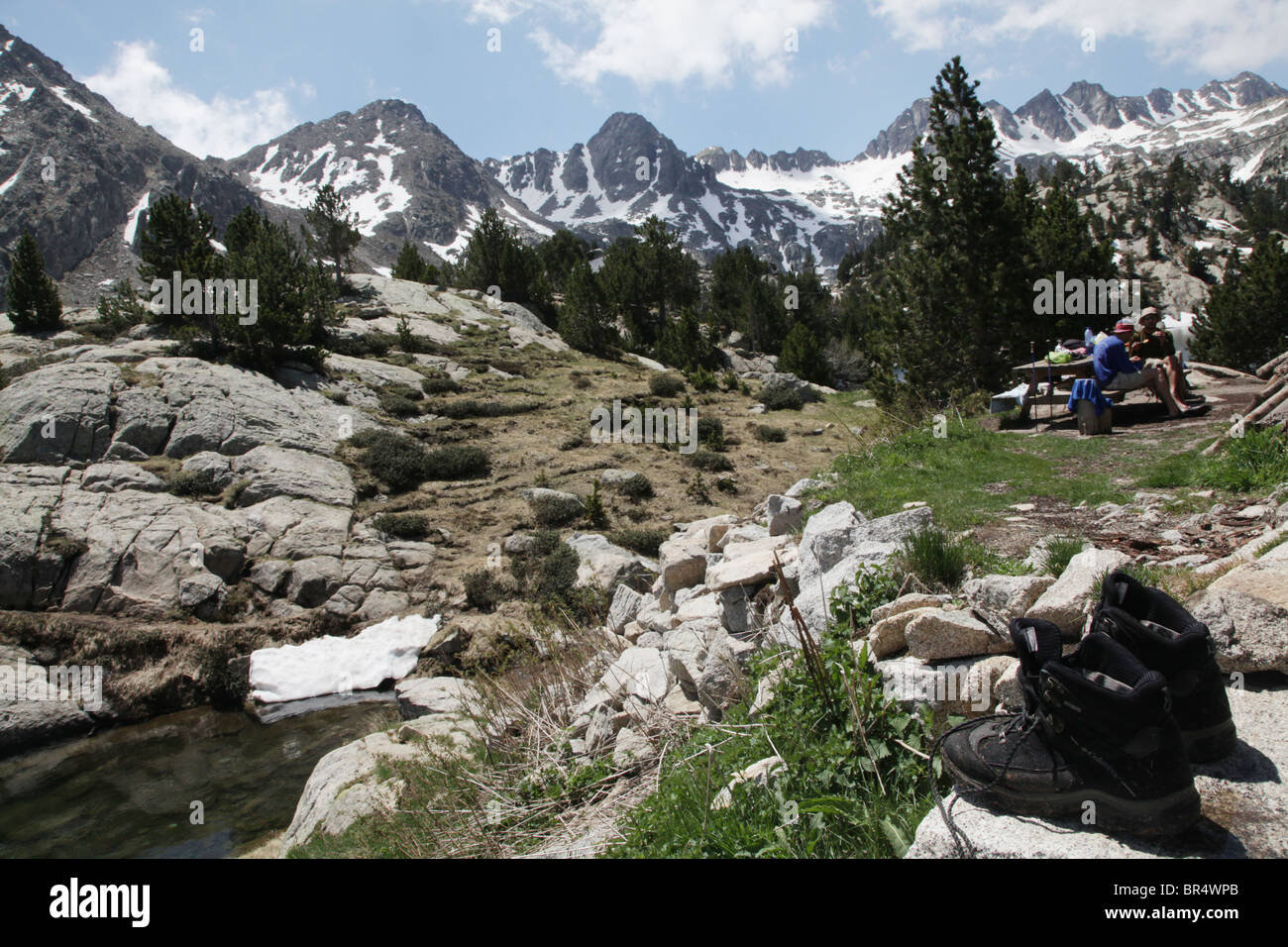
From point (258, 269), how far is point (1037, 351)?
90.8 ft

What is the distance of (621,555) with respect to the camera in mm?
14219

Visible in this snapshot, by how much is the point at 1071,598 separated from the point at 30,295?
117 ft

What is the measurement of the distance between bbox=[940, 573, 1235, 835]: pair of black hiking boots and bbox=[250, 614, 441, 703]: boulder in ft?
37.7

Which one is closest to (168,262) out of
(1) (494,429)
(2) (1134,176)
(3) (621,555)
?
(1) (494,429)

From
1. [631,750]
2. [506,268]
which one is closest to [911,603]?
[631,750]

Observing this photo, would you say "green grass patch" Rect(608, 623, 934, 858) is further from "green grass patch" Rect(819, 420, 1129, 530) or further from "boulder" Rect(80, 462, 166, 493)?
"boulder" Rect(80, 462, 166, 493)

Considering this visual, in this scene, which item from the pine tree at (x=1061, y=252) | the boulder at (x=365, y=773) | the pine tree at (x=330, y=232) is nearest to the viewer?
the boulder at (x=365, y=773)

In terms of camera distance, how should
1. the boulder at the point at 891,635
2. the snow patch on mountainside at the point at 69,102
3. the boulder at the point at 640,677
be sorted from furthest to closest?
the snow patch on mountainside at the point at 69,102
the boulder at the point at 640,677
the boulder at the point at 891,635

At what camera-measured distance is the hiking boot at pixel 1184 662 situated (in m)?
2.13

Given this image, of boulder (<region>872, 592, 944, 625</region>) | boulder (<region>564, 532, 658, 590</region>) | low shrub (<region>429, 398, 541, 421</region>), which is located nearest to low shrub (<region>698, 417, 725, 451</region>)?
low shrub (<region>429, 398, 541, 421</region>)

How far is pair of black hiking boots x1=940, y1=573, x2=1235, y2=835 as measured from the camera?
74.0 inches

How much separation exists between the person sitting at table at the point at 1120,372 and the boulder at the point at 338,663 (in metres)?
13.0

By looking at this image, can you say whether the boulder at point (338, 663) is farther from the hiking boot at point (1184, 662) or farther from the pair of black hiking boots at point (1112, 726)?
the hiking boot at point (1184, 662)

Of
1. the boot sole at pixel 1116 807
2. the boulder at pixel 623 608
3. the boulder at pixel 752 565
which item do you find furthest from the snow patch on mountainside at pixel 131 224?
the boot sole at pixel 1116 807
